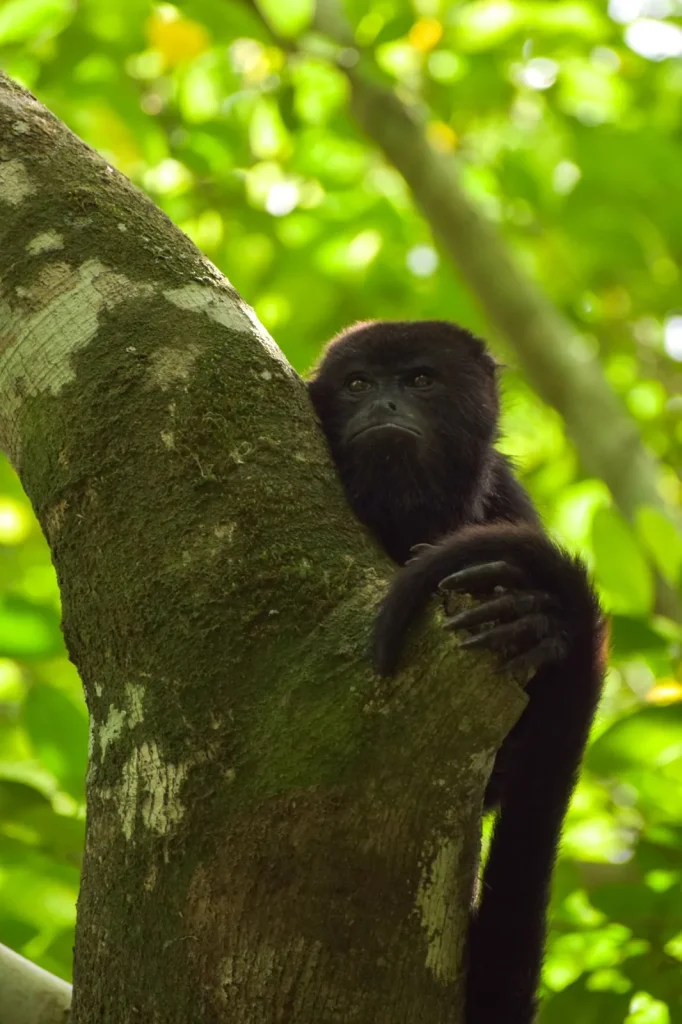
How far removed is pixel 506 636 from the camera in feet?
4.88

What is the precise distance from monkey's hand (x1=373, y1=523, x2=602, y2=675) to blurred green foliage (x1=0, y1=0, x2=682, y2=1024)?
684 mm

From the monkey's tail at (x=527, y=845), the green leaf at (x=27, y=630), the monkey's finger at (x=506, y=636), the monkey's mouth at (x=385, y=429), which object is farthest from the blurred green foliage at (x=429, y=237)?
the monkey's finger at (x=506, y=636)

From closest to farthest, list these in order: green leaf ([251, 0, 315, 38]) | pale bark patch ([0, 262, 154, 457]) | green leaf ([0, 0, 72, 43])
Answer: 1. pale bark patch ([0, 262, 154, 457])
2. green leaf ([0, 0, 72, 43])
3. green leaf ([251, 0, 315, 38])

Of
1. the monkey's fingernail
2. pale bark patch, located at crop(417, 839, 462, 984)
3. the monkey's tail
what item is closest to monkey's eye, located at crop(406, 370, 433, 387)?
the monkey's tail

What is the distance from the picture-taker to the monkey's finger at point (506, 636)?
1.48 meters

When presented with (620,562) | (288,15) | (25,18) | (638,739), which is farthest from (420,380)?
(288,15)

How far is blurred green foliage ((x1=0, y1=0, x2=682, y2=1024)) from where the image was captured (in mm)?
2330

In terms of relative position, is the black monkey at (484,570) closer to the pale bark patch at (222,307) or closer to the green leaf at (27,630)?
the pale bark patch at (222,307)

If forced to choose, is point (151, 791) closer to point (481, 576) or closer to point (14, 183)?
point (481, 576)

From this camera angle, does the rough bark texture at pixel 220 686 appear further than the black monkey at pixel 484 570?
No

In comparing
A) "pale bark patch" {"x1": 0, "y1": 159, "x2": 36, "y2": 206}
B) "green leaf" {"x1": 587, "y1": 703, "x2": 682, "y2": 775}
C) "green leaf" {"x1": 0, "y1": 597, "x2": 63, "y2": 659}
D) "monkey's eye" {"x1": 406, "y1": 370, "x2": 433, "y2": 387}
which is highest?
"monkey's eye" {"x1": 406, "y1": 370, "x2": 433, "y2": 387}

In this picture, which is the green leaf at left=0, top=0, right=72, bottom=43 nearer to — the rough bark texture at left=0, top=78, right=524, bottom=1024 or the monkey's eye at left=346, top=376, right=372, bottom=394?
the monkey's eye at left=346, top=376, right=372, bottom=394

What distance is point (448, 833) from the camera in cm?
151

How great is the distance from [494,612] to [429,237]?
4.27m
